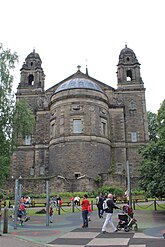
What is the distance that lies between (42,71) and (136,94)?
18.2m

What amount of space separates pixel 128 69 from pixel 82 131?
1939 centimetres

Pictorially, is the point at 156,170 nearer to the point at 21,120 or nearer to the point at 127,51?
the point at 21,120

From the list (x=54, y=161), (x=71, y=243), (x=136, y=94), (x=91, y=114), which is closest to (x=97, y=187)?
(x=54, y=161)

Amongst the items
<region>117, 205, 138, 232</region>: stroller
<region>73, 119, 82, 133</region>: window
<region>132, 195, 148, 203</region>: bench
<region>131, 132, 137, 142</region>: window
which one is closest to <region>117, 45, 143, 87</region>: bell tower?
<region>131, 132, 137, 142</region>: window

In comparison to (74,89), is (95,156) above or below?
below

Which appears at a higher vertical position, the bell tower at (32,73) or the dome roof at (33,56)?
the dome roof at (33,56)

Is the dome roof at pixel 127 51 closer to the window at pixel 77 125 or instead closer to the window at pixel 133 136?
the window at pixel 133 136

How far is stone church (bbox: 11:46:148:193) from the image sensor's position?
118 ft

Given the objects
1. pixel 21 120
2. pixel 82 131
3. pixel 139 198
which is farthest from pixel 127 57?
pixel 21 120

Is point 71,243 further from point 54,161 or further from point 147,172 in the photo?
point 54,161

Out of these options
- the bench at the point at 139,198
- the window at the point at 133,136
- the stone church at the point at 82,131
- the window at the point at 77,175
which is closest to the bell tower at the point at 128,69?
the stone church at the point at 82,131

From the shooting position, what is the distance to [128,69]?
167 ft

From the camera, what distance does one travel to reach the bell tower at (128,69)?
162ft

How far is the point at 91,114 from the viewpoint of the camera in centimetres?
3866
